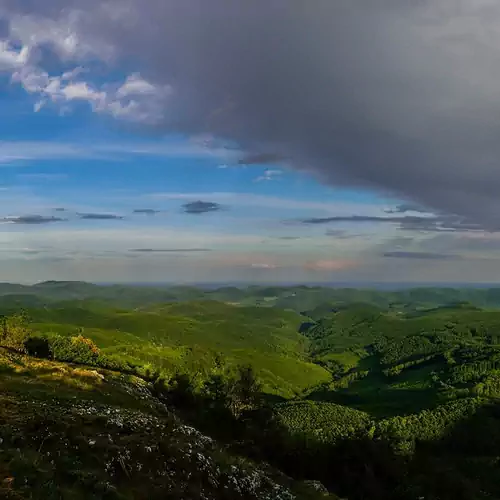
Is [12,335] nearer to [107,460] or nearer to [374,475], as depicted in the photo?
[374,475]

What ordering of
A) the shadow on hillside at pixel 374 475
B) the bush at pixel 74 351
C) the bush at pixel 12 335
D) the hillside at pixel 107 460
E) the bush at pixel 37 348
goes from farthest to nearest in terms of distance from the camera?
the bush at pixel 74 351 → the bush at pixel 37 348 → the bush at pixel 12 335 → the shadow on hillside at pixel 374 475 → the hillside at pixel 107 460

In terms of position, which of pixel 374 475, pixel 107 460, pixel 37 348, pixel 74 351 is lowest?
pixel 374 475

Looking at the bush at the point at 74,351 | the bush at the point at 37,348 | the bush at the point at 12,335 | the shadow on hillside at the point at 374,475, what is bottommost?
the shadow on hillside at the point at 374,475

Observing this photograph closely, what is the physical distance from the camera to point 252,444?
79.1 m

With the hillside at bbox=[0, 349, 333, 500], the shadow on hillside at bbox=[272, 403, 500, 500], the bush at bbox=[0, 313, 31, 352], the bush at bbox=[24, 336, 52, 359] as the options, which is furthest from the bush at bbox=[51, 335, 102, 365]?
the hillside at bbox=[0, 349, 333, 500]

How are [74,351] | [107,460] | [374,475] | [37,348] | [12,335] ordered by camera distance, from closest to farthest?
[107,460]
[374,475]
[12,335]
[37,348]
[74,351]

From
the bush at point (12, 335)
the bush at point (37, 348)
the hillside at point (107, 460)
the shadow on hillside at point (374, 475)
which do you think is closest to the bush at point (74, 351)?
the bush at point (37, 348)

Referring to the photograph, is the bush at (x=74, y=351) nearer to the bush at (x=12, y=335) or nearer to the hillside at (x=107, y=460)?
the bush at (x=12, y=335)

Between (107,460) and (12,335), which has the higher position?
(107,460)

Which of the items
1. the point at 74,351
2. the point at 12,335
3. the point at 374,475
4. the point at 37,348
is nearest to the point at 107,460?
the point at 374,475

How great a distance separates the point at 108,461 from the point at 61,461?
3.76m

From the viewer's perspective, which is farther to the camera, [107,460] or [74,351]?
[74,351]

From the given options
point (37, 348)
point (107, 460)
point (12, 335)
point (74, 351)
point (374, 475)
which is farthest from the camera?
point (74, 351)

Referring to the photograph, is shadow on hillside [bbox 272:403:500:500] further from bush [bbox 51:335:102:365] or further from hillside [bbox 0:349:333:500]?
bush [bbox 51:335:102:365]
